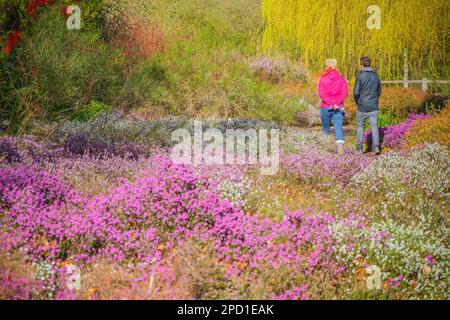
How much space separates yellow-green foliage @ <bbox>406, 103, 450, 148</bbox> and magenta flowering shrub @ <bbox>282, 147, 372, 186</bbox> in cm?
235

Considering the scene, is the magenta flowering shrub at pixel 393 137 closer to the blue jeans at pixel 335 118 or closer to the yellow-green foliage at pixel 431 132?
the yellow-green foliage at pixel 431 132

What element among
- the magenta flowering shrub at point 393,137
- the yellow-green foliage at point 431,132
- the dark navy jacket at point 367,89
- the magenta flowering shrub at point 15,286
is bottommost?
the magenta flowering shrub at point 393,137

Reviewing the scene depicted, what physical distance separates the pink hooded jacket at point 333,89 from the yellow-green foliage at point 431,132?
1449 millimetres

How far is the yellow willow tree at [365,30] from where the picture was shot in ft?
46.7

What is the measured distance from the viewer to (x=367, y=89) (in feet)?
32.7

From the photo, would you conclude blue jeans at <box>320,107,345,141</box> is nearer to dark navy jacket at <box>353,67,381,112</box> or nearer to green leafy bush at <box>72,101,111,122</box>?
dark navy jacket at <box>353,67,381,112</box>

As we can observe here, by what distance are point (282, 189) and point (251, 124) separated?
5.64 metres

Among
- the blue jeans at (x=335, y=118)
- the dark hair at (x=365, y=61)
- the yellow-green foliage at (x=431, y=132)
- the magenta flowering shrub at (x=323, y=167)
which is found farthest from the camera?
A: the dark hair at (x=365, y=61)

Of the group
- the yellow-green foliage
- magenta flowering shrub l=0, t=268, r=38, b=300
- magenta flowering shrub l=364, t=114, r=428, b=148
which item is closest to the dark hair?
the yellow-green foliage

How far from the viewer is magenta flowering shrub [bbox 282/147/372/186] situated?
6.60m

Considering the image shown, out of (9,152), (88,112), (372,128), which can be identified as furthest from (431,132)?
(88,112)

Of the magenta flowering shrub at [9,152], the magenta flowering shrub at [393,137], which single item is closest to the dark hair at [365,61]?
the magenta flowering shrub at [393,137]
